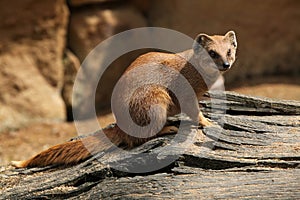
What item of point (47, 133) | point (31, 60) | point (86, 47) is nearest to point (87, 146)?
point (47, 133)

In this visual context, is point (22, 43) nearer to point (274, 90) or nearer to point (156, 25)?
point (156, 25)

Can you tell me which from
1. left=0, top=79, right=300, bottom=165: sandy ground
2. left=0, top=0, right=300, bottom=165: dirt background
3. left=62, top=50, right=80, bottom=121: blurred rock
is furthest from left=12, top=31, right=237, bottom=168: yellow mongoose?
left=62, top=50, right=80, bottom=121: blurred rock

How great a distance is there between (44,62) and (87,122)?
2.61ft

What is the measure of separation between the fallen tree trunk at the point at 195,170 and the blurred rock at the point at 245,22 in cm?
313

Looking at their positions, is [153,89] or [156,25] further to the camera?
[156,25]

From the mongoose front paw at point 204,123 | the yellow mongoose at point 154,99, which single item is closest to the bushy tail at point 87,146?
the yellow mongoose at point 154,99

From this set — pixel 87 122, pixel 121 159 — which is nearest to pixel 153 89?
pixel 121 159

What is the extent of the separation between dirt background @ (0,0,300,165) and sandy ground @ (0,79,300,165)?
0.03 ft

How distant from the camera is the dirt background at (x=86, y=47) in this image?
19.1 feet

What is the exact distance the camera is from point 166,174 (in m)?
2.90

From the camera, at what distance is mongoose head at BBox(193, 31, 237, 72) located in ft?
10.1

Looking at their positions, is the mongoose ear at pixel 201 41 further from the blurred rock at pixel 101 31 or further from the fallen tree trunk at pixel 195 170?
the blurred rock at pixel 101 31

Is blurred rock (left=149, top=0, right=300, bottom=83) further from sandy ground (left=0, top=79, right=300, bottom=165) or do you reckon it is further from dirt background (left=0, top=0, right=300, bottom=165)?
sandy ground (left=0, top=79, right=300, bottom=165)

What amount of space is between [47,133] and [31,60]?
2.64ft
